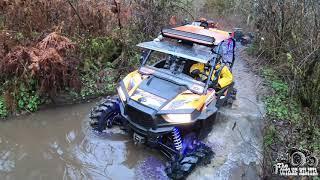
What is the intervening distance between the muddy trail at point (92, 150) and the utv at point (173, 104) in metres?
0.30

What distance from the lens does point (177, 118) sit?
6227 mm

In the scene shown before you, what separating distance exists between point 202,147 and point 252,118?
2118 millimetres

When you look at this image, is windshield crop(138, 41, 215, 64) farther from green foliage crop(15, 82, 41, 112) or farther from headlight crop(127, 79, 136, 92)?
green foliage crop(15, 82, 41, 112)

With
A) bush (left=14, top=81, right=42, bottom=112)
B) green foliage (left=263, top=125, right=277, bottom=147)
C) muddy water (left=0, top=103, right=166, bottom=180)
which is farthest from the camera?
bush (left=14, top=81, right=42, bottom=112)

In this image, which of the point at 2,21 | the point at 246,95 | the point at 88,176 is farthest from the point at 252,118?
the point at 2,21

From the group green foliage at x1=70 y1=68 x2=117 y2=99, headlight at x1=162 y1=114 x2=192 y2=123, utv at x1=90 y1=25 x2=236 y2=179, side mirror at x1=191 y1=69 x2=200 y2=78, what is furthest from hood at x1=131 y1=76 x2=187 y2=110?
green foliage at x1=70 y1=68 x2=117 y2=99

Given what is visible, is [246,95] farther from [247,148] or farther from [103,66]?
[103,66]

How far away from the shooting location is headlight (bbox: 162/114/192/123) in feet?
20.4

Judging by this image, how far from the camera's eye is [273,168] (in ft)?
19.3

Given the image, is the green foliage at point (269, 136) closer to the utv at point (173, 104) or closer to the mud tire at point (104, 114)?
the utv at point (173, 104)

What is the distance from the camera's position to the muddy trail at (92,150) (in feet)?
21.0

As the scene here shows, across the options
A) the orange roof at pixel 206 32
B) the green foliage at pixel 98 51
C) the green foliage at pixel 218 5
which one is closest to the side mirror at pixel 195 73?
the orange roof at pixel 206 32

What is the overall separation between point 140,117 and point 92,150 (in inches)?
49.7

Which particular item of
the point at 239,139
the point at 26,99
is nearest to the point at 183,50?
the point at 239,139
